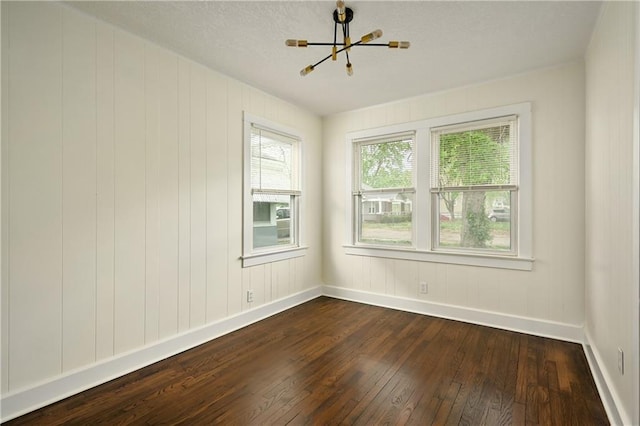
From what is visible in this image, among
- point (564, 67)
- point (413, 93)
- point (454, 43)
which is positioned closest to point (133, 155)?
point (454, 43)

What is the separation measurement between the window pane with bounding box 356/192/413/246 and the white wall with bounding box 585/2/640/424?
5.78 ft

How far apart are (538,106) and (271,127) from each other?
9.17 ft

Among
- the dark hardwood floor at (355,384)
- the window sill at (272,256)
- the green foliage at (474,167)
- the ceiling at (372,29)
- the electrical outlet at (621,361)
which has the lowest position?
the dark hardwood floor at (355,384)

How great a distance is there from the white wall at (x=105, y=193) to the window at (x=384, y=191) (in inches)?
68.7

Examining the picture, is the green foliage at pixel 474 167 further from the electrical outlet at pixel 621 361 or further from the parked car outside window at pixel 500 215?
the electrical outlet at pixel 621 361

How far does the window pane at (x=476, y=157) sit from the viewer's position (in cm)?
323

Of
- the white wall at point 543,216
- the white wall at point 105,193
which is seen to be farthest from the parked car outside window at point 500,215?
the white wall at point 105,193

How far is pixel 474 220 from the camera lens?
3.44 m

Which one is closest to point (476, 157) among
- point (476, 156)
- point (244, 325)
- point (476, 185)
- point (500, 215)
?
point (476, 156)

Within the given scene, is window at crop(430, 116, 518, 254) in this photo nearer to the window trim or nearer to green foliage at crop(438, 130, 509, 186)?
green foliage at crop(438, 130, 509, 186)

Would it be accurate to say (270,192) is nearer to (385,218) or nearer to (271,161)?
(271,161)

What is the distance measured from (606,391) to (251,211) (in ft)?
10.4

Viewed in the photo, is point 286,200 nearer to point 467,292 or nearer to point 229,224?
point 229,224

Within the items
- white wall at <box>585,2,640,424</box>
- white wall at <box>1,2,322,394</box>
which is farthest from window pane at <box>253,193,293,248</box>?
white wall at <box>585,2,640,424</box>
